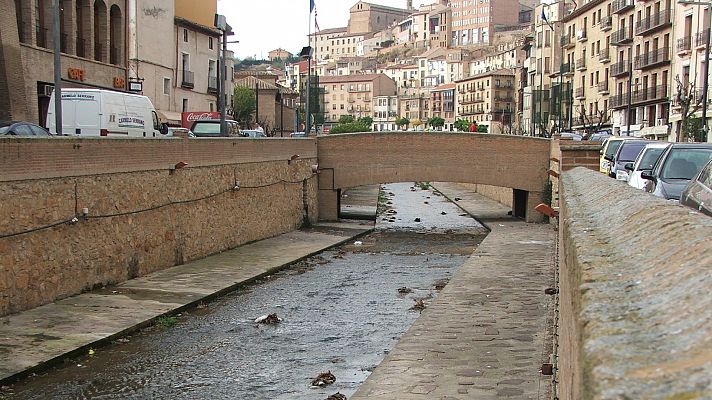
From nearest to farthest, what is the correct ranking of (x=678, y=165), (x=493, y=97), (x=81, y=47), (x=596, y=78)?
(x=678, y=165)
(x=81, y=47)
(x=596, y=78)
(x=493, y=97)

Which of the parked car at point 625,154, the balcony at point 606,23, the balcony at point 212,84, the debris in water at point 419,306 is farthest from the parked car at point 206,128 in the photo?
the balcony at point 606,23

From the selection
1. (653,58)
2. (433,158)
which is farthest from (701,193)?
(653,58)

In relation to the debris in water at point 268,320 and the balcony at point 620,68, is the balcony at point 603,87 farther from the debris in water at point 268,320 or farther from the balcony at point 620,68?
the debris in water at point 268,320

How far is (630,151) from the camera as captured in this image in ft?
89.6

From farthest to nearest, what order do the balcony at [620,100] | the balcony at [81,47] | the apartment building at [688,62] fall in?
the balcony at [620,100] → the apartment building at [688,62] → the balcony at [81,47]

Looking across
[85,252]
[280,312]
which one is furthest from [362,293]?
[85,252]

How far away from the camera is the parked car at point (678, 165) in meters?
16.6

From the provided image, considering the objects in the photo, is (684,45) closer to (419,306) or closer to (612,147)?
(612,147)

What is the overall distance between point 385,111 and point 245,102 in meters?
93.2

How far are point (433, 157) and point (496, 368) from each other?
1204 inches

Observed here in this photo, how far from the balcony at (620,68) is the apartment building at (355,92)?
A: 381 ft

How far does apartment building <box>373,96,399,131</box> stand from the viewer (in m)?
178

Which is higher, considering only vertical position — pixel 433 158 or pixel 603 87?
pixel 603 87

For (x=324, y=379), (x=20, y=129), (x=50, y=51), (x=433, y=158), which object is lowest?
(x=324, y=379)
